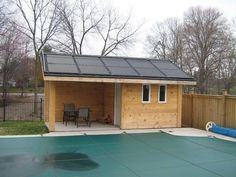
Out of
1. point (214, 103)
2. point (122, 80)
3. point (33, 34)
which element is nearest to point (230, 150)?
point (214, 103)

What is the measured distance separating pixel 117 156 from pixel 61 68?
4.59 metres

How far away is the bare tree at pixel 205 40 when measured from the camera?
2966cm

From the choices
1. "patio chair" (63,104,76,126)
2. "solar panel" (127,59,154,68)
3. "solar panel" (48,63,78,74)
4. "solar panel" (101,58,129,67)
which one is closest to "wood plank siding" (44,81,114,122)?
"patio chair" (63,104,76,126)

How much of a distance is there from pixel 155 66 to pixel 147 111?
2203mm

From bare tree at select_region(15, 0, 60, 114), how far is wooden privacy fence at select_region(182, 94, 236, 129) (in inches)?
478

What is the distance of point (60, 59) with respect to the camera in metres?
12.2

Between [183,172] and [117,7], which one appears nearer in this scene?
[183,172]

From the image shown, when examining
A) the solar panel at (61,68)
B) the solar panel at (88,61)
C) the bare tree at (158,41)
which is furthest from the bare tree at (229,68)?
the solar panel at (61,68)

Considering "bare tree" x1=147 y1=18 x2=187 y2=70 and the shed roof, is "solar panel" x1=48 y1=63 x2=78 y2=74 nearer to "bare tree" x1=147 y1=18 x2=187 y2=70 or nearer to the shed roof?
the shed roof

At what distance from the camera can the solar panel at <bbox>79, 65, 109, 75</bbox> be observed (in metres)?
11.3

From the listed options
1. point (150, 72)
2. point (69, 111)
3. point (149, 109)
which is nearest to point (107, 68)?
point (150, 72)

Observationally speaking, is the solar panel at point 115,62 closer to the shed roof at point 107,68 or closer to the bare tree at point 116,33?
the shed roof at point 107,68

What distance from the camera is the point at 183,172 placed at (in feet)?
21.3

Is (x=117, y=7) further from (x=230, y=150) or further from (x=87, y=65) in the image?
(x=230, y=150)
